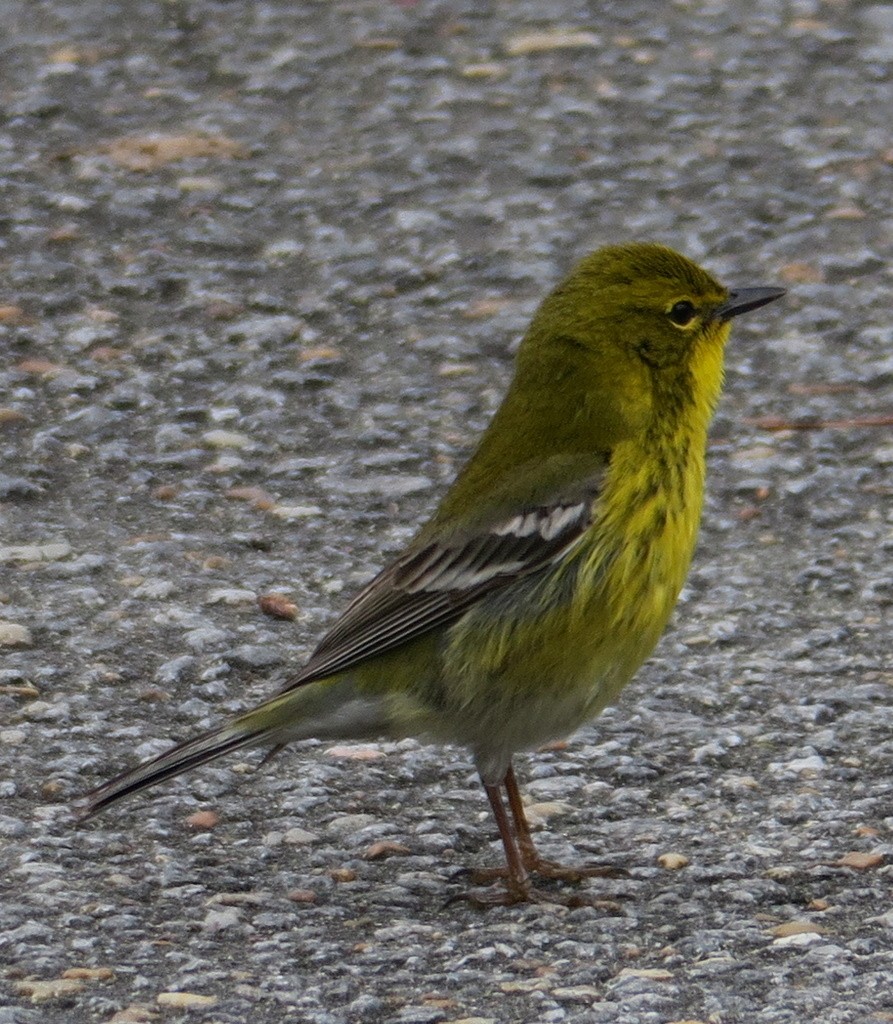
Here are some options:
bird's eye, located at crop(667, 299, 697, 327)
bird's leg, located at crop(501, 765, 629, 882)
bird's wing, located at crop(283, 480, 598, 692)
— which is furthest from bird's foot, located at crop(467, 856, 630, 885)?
bird's eye, located at crop(667, 299, 697, 327)

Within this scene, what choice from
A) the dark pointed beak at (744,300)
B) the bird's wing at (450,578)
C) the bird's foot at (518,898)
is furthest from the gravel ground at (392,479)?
the dark pointed beak at (744,300)

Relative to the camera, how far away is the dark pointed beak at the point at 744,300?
17.0 feet

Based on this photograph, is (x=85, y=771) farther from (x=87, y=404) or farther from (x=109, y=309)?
(x=109, y=309)

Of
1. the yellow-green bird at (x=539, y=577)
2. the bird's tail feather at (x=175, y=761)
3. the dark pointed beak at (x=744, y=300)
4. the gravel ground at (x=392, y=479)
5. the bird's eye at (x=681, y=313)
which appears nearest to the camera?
the gravel ground at (x=392, y=479)

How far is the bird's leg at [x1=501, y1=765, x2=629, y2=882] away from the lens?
15.5ft

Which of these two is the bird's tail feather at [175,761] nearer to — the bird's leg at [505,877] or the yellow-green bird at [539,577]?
the yellow-green bird at [539,577]

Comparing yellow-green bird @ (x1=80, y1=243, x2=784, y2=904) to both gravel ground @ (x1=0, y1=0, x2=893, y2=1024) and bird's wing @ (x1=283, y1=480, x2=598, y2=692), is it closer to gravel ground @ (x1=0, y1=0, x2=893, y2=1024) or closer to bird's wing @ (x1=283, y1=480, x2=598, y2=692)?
bird's wing @ (x1=283, y1=480, x2=598, y2=692)

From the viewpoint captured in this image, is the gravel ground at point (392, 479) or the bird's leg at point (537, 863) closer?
the gravel ground at point (392, 479)

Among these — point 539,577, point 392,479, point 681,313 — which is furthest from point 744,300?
point 392,479

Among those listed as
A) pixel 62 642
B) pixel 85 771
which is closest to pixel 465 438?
pixel 62 642

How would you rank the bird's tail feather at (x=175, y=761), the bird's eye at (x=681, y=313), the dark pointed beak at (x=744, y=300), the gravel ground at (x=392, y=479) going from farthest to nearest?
the dark pointed beak at (x=744, y=300) → the bird's eye at (x=681, y=313) → the bird's tail feather at (x=175, y=761) → the gravel ground at (x=392, y=479)

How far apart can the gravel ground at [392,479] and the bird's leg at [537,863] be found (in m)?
0.09

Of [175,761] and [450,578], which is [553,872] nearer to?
[450,578]

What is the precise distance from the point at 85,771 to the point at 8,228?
132 inches
